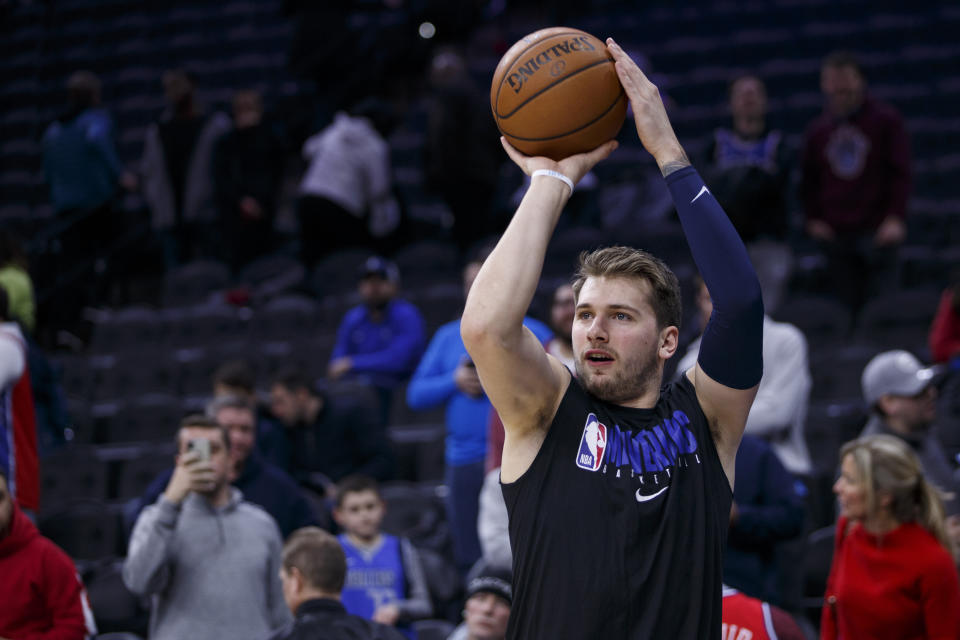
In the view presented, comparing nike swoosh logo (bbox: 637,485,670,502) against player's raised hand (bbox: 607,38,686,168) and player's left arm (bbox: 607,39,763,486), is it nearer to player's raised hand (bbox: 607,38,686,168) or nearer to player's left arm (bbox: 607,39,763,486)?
player's left arm (bbox: 607,39,763,486)

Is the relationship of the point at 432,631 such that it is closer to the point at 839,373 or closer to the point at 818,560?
the point at 818,560

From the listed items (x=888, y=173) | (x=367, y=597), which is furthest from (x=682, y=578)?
(x=888, y=173)

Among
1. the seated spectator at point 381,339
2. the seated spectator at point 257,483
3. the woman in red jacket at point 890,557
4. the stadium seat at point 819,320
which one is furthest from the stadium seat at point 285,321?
the woman in red jacket at point 890,557

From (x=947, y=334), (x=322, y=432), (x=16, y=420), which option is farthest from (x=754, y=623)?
(x=947, y=334)

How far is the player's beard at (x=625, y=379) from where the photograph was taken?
8.02 ft

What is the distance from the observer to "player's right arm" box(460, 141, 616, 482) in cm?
225

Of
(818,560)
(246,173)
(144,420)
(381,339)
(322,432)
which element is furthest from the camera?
(246,173)

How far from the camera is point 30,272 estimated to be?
991cm

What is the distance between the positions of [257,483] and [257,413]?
1436 mm

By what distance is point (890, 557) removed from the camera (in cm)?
375

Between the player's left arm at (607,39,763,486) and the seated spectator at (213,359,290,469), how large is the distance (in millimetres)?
3811

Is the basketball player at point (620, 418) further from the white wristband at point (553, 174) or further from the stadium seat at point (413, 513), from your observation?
the stadium seat at point (413, 513)

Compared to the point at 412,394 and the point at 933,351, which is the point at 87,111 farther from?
the point at 933,351

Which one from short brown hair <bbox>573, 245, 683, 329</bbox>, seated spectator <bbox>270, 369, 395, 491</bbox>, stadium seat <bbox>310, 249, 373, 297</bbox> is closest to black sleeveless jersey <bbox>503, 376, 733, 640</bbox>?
short brown hair <bbox>573, 245, 683, 329</bbox>
